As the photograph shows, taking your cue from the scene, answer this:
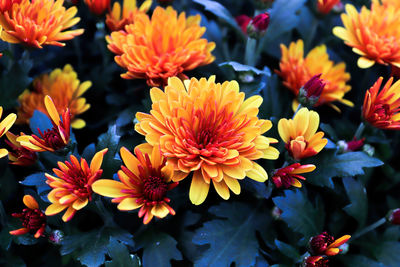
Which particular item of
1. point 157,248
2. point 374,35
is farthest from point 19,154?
point 374,35

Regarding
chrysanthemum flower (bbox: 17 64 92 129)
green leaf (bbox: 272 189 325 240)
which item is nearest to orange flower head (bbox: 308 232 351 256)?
green leaf (bbox: 272 189 325 240)

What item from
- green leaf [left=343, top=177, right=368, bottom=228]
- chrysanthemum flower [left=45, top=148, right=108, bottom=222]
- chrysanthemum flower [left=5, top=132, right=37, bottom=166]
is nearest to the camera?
chrysanthemum flower [left=45, top=148, right=108, bottom=222]

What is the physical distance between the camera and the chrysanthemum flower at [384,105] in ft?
2.53

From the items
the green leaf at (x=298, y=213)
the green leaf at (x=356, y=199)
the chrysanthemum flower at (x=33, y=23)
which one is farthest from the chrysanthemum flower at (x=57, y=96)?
the green leaf at (x=356, y=199)

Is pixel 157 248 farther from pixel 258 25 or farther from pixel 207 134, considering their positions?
pixel 258 25

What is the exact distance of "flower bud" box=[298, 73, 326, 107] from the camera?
80 centimetres

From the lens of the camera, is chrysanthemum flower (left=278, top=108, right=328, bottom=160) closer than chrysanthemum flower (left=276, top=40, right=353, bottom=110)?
Yes

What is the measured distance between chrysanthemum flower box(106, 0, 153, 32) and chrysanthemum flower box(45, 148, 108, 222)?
427 millimetres

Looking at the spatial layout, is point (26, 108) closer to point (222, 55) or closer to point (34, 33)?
point (34, 33)

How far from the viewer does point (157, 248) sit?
0.79 metres

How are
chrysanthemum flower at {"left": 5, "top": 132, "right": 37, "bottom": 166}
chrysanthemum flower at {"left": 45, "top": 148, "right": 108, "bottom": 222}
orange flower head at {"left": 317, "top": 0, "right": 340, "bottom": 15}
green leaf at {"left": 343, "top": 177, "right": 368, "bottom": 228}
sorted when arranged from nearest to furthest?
chrysanthemum flower at {"left": 45, "top": 148, "right": 108, "bottom": 222} → chrysanthemum flower at {"left": 5, "top": 132, "right": 37, "bottom": 166} → green leaf at {"left": 343, "top": 177, "right": 368, "bottom": 228} → orange flower head at {"left": 317, "top": 0, "right": 340, "bottom": 15}

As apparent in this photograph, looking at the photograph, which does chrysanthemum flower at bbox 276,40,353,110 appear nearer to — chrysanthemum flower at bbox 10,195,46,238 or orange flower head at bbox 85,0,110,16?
orange flower head at bbox 85,0,110,16

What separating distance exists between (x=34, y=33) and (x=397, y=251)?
37.8 inches

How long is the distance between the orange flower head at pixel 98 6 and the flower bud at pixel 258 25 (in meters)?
0.37
